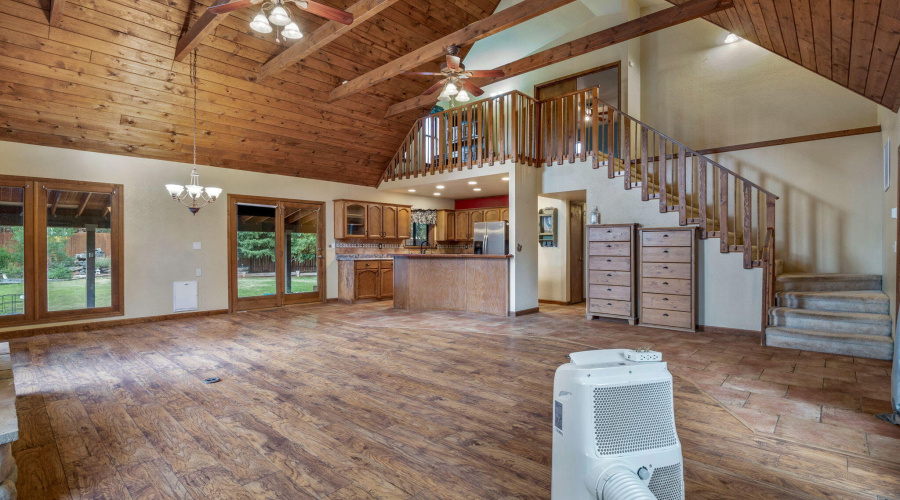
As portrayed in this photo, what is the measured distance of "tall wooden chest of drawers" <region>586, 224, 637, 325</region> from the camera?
19.3 ft

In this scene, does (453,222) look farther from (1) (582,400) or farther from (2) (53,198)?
(1) (582,400)

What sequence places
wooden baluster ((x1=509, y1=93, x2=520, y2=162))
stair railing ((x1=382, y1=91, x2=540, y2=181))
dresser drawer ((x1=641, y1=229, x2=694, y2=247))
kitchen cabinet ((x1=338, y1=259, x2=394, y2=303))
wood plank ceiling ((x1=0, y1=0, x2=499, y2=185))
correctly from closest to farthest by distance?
wood plank ceiling ((x1=0, y1=0, x2=499, y2=185)), dresser drawer ((x1=641, y1=229, x2=694, y2=247)), wooden baluster ((x1=509, y1=93, x2=520, y2=162)), stair railing ((x1=382, y1=91, x2=540, y2=181)), kitchen cabinet ((x1=338, y1=259, x2=394, y2=303))

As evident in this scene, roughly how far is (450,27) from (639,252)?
4.92m

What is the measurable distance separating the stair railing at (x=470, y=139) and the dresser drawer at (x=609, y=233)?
1.60 metres

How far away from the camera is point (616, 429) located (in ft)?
4.14

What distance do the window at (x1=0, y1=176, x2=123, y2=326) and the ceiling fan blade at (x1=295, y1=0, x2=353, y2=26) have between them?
468cm

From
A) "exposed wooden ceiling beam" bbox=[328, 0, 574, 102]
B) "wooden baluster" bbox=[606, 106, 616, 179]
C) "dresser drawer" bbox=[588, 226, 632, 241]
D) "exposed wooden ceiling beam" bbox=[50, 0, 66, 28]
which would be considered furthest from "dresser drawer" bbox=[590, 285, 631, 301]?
"exposed wooden ceiling beam" bbox=[50, 0, 66, 28]

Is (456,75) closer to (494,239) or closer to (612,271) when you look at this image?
(494,239)

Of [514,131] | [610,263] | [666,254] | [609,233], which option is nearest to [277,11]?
[514,131]

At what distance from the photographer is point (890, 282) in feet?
15.1

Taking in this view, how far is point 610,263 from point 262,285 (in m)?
6.02

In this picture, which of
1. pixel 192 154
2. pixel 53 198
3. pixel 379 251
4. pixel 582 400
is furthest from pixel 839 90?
pixel 53 198

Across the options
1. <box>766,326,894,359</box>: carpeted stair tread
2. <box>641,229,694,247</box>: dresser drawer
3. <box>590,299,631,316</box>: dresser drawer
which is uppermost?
<box>641,229,694,247</box>: dresser drawer

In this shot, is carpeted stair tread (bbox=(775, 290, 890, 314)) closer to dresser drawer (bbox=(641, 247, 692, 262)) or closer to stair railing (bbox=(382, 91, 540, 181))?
dresser drawer (bbox=(641, 247, 692, 262))
